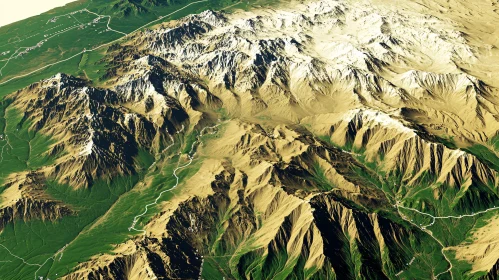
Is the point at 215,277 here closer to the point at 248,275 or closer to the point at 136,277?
the point at 248,275

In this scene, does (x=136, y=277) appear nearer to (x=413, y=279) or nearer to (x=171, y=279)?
(x=171, y=279)

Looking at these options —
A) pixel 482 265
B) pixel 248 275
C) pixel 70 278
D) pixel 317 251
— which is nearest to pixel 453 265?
pixel 482 265

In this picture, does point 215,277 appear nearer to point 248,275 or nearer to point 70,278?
point 248,275

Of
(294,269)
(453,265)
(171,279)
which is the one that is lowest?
(453,265)

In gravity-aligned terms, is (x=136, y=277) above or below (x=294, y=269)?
above

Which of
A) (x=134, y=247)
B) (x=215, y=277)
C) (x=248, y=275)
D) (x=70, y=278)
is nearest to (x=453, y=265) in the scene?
(x=248, y=275)

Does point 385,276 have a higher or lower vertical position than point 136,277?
lower

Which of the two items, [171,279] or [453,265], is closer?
[171,279]

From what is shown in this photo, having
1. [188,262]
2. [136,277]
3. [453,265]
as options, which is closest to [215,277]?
[188,262]
